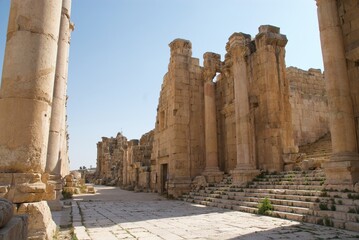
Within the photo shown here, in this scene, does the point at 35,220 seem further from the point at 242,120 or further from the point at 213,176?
the point at 213,176

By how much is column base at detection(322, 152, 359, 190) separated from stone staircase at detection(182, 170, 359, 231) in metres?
0.24

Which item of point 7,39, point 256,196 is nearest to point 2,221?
point 7,39

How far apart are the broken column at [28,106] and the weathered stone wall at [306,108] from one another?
47.9ft

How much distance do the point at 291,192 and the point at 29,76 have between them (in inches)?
318

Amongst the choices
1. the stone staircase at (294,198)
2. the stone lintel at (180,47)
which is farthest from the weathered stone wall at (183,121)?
the stone staircase at (294,198)

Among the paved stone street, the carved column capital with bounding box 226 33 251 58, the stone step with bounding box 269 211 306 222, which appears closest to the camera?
the paved stone street

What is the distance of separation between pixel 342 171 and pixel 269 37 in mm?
7708

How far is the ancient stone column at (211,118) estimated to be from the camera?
1550cm

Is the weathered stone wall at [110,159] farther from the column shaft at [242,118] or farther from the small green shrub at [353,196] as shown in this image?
the small green shrub at [353,196]

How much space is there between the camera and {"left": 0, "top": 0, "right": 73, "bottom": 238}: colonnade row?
483cm

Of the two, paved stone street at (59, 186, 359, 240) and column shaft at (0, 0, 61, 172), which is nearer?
column shaft at (0, 0, 61, 172)

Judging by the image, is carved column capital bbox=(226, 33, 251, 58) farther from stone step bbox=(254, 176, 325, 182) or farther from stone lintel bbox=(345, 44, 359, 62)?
stone step bbox=(254, 176, 325, 182)

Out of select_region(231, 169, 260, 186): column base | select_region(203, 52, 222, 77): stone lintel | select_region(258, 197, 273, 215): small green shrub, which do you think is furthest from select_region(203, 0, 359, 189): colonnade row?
select_region(203, 52, 222, 77): stone lintel

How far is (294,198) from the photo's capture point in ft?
29.3
